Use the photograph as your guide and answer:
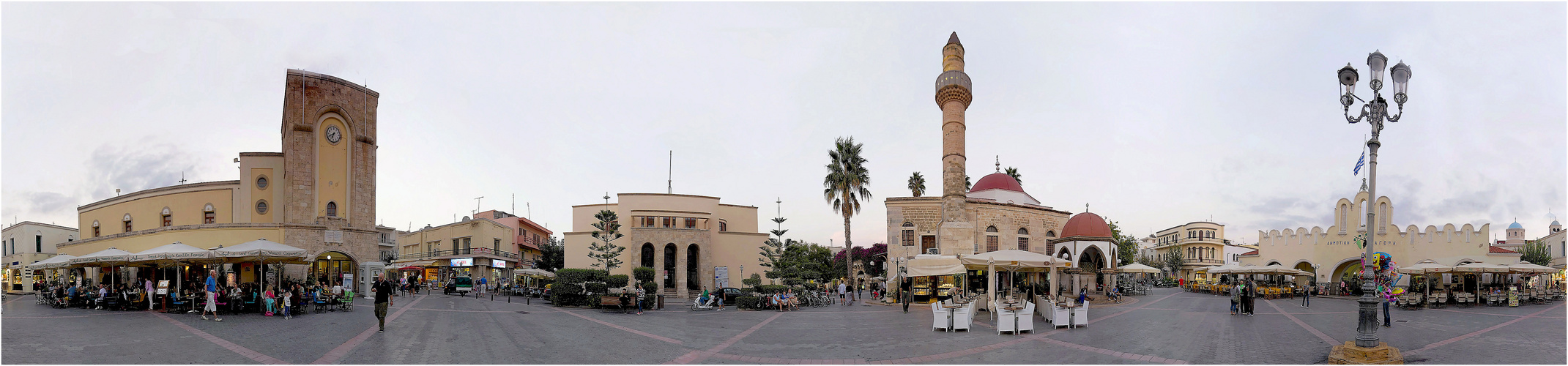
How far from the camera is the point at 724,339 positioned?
13.0 m

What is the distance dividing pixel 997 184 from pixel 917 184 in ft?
18.3

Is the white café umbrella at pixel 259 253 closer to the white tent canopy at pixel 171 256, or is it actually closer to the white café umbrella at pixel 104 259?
the white tent canopy at pixel 171 256

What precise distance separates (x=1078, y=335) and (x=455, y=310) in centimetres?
1684

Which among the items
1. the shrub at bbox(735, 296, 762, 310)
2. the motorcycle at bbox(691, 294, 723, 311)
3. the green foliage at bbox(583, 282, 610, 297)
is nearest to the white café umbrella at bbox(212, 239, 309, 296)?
the green foliage at bbox(583, 282, 610, 297)

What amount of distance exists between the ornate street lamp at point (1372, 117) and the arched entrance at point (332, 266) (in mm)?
32062

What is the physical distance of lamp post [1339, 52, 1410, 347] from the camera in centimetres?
920

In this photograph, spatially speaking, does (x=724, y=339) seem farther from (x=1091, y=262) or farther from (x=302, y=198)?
(x=1091, y=262)

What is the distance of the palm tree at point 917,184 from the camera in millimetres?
45469

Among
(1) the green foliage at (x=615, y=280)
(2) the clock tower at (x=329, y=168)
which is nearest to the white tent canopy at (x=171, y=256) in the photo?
(2) the clock tower at (x=329, y=168)

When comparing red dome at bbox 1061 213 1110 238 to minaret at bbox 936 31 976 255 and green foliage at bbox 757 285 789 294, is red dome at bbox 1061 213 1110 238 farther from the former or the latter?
green foliage at bbox 757 285 789 294

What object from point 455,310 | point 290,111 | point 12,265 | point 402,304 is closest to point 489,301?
point 402,304

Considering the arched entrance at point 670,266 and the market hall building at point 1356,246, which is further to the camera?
the arched entrance at point 670,266

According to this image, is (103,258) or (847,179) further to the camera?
(847,179)

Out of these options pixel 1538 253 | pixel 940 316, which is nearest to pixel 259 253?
pixel 940 316
